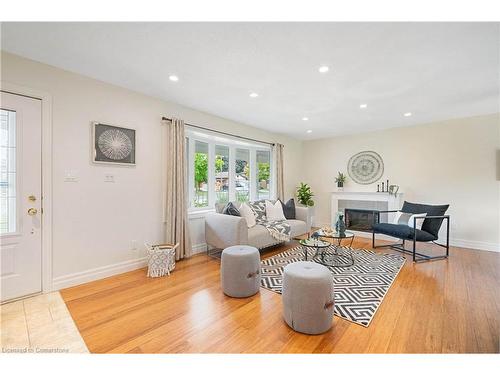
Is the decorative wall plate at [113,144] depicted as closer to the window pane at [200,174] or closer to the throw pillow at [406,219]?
the window pane at [200,174]

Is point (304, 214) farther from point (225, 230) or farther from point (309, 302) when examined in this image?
point (309, 302)

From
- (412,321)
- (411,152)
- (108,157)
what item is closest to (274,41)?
(108,157)

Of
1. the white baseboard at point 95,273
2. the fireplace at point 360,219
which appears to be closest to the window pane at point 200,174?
the white baseboard at point 95,273

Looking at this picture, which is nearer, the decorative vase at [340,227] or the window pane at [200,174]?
the decorative vase at [340,227]

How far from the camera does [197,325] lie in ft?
6.04

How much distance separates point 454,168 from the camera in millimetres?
4305

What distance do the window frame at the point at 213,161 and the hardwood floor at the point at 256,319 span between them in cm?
171

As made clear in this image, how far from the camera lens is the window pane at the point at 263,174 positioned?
545 cm

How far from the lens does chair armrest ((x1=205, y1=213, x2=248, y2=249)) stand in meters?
3.26

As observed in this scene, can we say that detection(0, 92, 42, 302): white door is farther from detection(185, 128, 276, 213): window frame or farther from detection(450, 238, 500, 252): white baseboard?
detection(450, 238, 500, 252): white baseboard

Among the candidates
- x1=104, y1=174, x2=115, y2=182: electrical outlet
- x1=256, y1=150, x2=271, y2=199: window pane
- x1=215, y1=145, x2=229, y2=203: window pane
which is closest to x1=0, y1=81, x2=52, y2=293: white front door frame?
x1=104, y1=174, x2=115, y2=182: electrical outlet

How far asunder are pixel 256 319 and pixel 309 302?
1.65 feet

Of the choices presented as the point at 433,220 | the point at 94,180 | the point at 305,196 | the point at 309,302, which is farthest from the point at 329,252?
the point at 94,180

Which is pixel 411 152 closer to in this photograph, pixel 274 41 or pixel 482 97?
pixel 482 97
